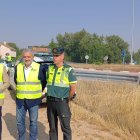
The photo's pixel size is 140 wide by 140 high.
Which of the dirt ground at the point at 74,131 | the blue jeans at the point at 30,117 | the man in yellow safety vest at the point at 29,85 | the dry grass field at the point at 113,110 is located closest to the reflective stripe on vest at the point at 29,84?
the man in yellow safety vest at the point at 29,85

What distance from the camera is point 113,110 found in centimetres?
833

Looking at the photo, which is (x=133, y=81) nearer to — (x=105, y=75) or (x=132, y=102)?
(x=105, y=75)

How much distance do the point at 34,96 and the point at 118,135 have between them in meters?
2.28

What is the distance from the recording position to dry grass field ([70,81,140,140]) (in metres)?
7.34

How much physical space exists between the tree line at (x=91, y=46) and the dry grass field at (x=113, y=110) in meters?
68.0

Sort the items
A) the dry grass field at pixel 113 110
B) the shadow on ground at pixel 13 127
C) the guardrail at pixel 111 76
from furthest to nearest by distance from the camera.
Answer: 1. the guardrail at pixel 111 76
2. the dry grass field at pixel 113 110
3. the shadow on ground at pixel 13 127

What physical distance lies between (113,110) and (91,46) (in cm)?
7567

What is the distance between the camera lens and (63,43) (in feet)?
325

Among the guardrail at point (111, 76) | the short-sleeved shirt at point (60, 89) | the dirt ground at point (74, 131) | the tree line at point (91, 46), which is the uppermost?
the tree line at point (91, 46)

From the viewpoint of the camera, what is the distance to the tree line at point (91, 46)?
82.3 meters

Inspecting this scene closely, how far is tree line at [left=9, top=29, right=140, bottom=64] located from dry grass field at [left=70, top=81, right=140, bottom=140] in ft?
223

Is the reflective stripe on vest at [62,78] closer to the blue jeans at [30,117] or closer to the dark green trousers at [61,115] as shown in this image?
the dark green trousers at [61,115]

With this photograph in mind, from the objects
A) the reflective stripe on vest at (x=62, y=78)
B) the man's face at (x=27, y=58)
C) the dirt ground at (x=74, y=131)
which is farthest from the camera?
the dirt ground at (x=74, y=131)

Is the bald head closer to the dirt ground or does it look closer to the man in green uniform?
the man in green uniform
